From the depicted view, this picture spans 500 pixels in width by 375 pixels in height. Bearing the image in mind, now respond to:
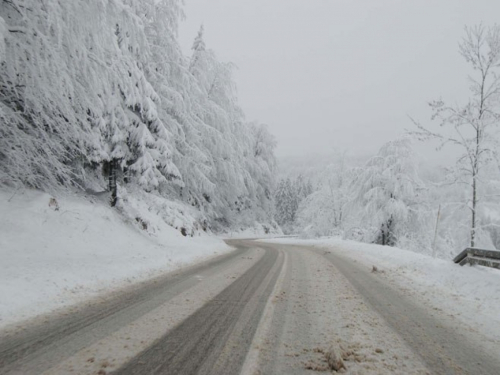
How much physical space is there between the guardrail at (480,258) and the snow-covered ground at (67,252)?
8.27m

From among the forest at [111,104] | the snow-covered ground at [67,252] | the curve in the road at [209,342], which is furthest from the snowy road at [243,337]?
the forest at [111,104]

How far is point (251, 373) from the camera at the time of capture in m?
2.94

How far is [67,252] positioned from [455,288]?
30.4 ft

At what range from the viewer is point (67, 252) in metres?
7.66

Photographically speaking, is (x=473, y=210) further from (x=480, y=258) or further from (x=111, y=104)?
(x=111, y=104)

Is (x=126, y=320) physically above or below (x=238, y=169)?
below

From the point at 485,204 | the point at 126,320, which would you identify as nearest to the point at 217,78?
the point at 485,204

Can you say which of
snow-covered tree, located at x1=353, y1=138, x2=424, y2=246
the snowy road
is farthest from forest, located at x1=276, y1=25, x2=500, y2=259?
the snowy road

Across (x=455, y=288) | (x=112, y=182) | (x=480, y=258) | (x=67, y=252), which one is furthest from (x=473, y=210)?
(x=112, y=182)

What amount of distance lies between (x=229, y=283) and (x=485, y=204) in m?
12.6

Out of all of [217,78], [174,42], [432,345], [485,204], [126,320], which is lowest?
[126,320]

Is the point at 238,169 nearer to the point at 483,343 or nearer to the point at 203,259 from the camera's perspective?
the point at 203,259

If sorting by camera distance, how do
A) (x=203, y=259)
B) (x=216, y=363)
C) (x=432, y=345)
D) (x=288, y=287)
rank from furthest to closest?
(x=203, y=259) → (x=288, y=287) → (x=432, y=345) → (x=216, y=363)

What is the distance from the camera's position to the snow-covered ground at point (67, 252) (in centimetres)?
525
